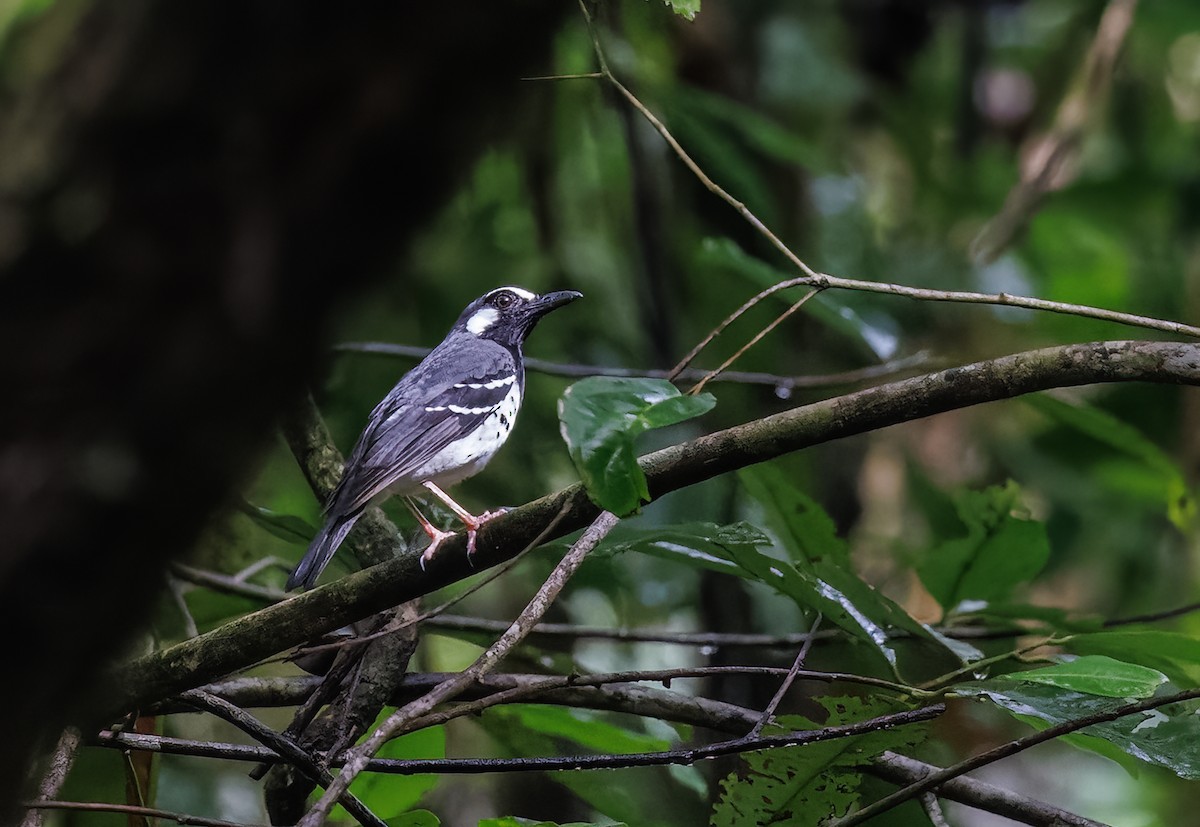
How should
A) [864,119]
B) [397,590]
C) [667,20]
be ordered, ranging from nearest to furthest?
[397,590] < [667,20] < [864,119]

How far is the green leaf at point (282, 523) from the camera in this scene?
9.89ft

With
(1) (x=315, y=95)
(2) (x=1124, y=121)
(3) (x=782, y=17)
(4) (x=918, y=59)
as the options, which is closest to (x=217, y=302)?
(1) (x=315, y=95)

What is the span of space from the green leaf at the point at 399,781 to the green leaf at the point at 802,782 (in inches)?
28.2

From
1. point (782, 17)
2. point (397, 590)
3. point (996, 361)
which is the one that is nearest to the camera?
point (996, 361)

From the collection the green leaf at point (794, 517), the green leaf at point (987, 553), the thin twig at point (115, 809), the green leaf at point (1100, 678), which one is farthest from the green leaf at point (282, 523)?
the green leaf at point (1100, 678)

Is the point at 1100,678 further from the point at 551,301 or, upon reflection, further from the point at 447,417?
the point at 551,301

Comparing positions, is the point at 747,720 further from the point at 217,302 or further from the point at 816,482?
the point at 816,482

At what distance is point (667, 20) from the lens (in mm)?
4562

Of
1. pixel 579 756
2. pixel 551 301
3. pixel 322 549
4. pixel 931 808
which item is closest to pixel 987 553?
pixel 931 808

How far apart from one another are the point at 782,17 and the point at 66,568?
5.35 meters

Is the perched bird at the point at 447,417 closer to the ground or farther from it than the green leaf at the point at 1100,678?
farther from it

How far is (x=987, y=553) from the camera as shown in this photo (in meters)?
2.96

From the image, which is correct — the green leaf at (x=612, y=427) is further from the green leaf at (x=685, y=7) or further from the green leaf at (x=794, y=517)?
the green leaf at (x=794, y=517)

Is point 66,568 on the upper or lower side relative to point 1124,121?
lower
